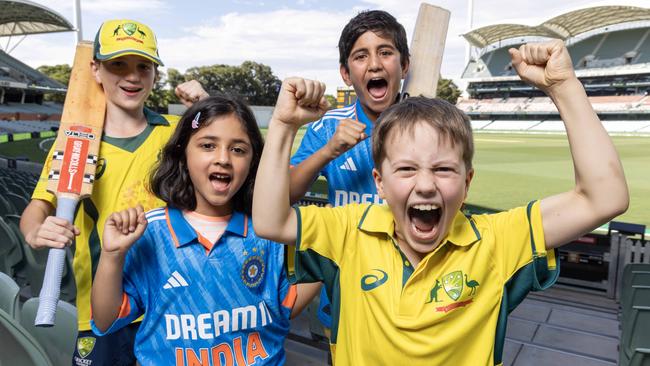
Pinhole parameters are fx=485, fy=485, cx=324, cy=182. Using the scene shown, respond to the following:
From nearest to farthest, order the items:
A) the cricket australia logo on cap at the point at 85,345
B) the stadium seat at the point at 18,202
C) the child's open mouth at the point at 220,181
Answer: the child's open mouth at the point at 220,181 < the cricket australia logo on cap at the point at 85,345 < the stadium seat at the point at 18,202

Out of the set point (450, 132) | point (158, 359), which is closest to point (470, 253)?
point (450, 132)

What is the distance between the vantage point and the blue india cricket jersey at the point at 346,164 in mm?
1924

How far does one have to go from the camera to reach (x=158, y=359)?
1.45 meters

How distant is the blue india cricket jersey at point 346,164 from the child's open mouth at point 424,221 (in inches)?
25.9

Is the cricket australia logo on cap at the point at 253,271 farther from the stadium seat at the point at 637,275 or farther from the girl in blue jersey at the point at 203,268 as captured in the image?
the stadium seat at the point at 637,275

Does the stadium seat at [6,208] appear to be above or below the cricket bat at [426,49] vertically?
below

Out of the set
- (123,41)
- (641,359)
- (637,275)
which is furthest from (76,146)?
(637,275)

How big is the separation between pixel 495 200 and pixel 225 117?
929 cm

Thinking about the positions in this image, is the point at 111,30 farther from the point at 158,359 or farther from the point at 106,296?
the point at 158,359

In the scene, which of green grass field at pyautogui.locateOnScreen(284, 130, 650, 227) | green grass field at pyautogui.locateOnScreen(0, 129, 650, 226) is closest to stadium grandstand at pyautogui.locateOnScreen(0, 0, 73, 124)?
green grass field at pyautogui.locateOnScreen(0, 129, 650, 226)

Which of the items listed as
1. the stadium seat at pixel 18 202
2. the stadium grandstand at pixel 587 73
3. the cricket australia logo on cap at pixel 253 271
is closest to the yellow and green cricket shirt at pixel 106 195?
the cricket australia logo on cap at pixel 253 271

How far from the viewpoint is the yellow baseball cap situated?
1.92 m

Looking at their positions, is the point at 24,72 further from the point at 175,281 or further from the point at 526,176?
the point at 175,281

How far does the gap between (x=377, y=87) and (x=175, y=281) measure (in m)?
1.06
